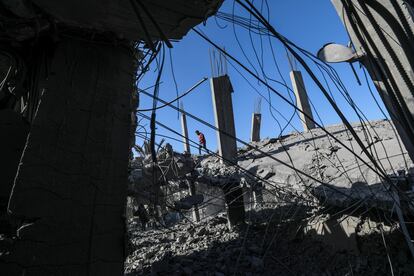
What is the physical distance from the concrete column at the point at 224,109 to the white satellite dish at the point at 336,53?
543 cm

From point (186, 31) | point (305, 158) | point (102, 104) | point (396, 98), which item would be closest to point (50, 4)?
point (102, 104)

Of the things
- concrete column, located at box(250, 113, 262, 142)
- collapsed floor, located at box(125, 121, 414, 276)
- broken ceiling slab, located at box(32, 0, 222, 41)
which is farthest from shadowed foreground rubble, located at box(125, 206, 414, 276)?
concrete column, located at box(250, 113, 262, 142)

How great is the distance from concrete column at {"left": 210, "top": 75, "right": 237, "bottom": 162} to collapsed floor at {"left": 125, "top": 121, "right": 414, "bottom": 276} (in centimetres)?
52

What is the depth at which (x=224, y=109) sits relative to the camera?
8.36m

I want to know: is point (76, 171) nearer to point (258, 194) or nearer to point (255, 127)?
point (258, 194)

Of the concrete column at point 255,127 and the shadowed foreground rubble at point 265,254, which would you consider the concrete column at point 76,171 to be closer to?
the shadowed foreground rubble at point 265,254

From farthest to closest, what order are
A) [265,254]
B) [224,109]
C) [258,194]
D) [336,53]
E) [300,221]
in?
[224,109] < [258,194] < [300,221] < [265,254] < [336,53]

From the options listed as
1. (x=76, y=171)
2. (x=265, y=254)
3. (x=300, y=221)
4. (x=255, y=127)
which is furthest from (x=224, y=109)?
(x=76, y=171)

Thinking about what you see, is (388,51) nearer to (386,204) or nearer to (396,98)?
(396,98)

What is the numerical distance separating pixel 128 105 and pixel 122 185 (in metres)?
0.63

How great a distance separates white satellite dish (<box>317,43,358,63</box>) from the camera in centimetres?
267

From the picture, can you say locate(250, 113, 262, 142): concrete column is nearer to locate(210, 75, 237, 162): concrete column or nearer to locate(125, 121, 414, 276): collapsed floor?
locate(125, 121, 414, 276): collapsed floor

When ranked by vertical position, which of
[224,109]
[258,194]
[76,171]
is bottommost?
[76,171]

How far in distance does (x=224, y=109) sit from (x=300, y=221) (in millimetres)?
3584
